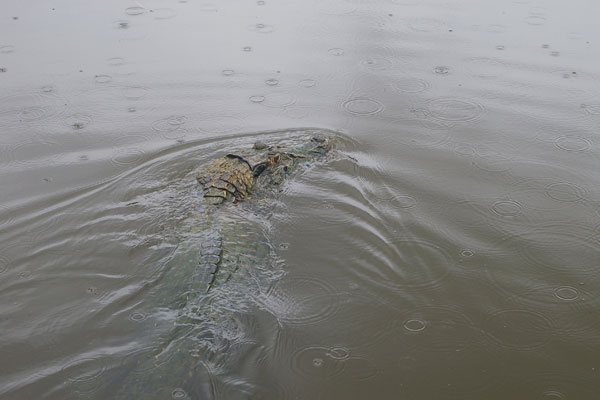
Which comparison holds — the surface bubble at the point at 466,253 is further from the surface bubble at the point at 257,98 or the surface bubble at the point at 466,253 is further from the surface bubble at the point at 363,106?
the surface bubble at the point at 257,98

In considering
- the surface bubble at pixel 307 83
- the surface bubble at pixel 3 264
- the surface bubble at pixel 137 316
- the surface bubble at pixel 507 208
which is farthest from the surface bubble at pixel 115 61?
the surface bubble at pixel 507 208

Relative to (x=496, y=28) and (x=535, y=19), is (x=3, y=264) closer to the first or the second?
(x=496, y=28)

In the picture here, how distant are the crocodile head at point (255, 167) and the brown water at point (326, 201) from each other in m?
0.18

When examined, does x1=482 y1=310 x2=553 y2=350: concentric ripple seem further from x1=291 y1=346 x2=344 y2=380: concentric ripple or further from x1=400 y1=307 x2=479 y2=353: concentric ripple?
x1=291 y1=346 x2=344 y2=380: concentric ripple

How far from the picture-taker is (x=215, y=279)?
2928 millimetres

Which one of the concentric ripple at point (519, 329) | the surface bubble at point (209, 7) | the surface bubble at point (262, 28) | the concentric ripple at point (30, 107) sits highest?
the surface bubble at point (209, 7)

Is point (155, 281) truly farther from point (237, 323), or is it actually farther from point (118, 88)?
point (118, 88)

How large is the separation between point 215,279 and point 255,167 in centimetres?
136

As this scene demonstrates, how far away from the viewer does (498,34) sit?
21.8 feet

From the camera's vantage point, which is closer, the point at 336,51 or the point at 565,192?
the point at 565,192

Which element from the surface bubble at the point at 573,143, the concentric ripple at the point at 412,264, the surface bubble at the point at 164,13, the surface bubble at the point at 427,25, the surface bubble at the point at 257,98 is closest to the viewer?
the concentric ripple at the point at 412,264

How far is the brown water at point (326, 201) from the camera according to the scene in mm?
2627

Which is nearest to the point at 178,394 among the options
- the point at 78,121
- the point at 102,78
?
the point at 78,121

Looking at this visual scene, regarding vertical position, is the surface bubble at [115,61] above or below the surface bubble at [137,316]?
above
